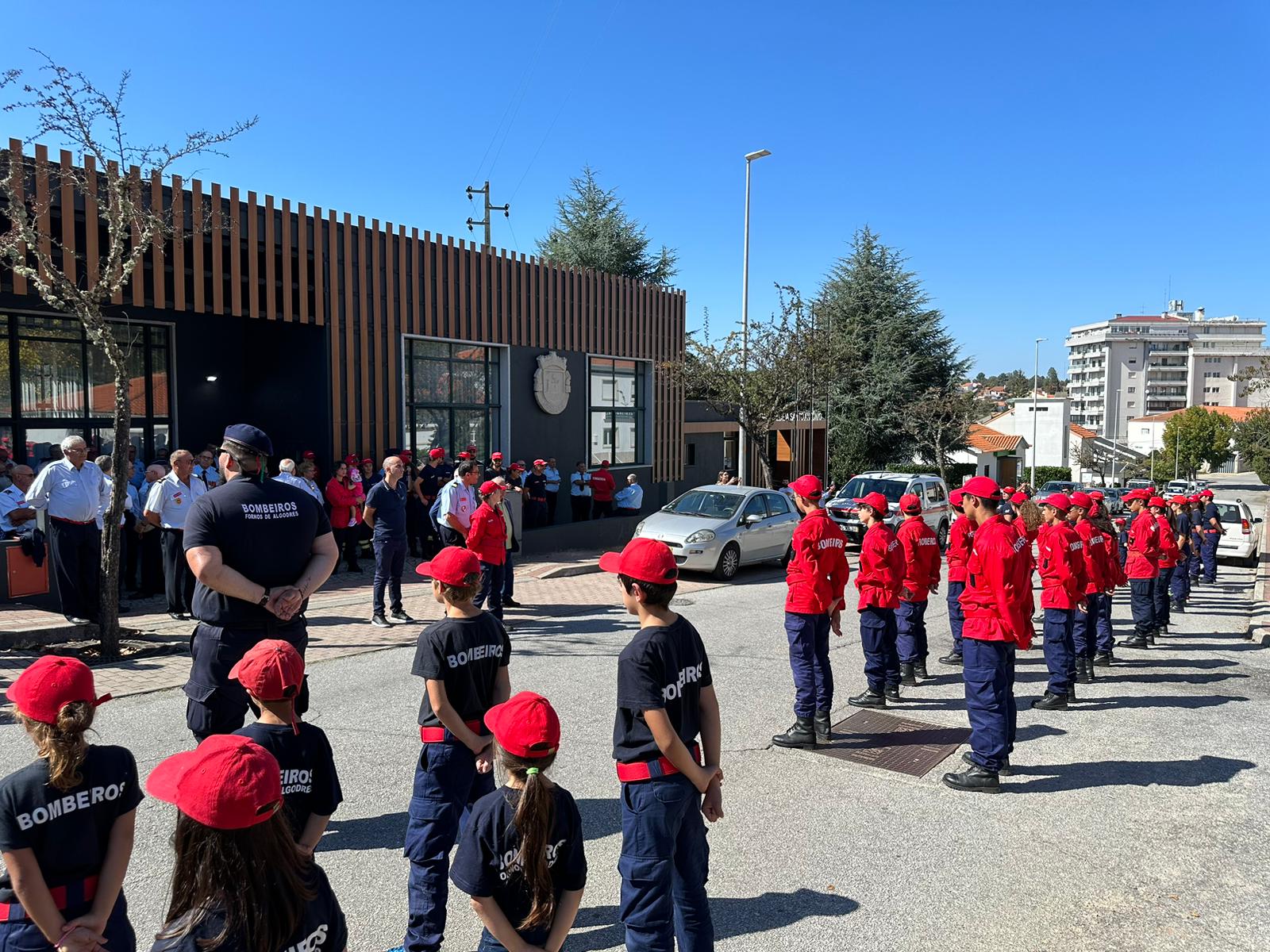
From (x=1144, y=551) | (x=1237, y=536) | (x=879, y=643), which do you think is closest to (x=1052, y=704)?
(x=879, y=643)

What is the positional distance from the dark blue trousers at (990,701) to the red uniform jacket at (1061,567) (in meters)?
2.45

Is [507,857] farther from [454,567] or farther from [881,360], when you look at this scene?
[881,360]

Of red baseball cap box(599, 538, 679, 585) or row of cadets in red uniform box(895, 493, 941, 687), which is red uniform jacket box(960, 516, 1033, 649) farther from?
red baseball cap box(599, 538, 679, 585)

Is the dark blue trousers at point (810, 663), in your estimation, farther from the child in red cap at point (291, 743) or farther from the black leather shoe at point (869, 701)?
the child in red cap at point (291, 743)

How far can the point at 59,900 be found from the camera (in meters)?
2.75

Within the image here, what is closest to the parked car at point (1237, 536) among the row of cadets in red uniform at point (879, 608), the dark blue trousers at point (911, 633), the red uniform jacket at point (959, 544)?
the red uniform jacket at point (959, 544)

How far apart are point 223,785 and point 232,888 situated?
0.25 meters

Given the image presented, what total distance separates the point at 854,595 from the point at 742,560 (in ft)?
7.66

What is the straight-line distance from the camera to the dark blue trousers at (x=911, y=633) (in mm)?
9039

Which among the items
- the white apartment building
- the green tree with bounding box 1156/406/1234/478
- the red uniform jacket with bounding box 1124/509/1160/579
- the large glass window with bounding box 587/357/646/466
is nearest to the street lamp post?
the large glass window with bounding box 587/357/646/466

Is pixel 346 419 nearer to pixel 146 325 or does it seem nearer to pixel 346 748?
pixel 146 325

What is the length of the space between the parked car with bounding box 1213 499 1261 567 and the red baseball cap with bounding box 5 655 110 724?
2527 centimetres

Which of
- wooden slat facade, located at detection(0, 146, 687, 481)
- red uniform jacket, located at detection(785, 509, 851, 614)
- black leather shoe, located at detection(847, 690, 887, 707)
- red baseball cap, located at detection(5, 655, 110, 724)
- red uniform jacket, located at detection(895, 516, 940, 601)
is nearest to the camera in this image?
red baseball cap, located at detection(5, 655, 110, 724)

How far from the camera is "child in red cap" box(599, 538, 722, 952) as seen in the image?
11.5 ft
